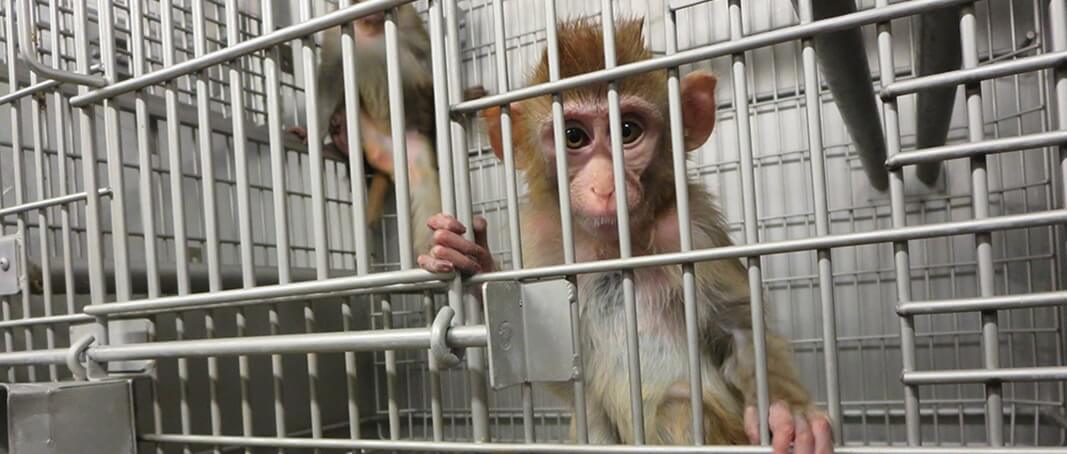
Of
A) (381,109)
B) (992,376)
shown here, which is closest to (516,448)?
(992,376)

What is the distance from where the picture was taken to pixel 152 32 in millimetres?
2094

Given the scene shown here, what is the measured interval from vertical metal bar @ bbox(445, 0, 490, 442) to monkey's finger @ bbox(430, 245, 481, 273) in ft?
0.11

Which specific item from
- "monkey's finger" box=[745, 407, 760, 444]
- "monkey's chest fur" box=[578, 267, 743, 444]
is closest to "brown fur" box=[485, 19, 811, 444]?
"monkey's chest fur" box=[578, 267, 743, 444]

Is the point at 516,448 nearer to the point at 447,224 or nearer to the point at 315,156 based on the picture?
the point at 447,224

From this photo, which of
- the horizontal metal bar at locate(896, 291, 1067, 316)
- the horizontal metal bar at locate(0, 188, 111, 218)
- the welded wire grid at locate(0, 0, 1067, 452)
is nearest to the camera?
the horizontal metal bar at locate(896, 291, 1067, 316)

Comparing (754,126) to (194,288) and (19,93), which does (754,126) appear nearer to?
(194,288)

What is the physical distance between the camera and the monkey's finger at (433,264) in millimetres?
947

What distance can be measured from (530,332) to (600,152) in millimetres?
616

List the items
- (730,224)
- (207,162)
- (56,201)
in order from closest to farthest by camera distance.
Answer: (207,162)
(56,201)
(730,224)

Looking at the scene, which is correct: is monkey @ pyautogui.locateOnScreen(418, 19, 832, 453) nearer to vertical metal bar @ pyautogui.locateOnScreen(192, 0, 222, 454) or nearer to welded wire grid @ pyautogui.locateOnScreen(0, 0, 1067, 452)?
welded wire grid @ pyautogui.locateOnScreen(0, 0, 1067, 452)

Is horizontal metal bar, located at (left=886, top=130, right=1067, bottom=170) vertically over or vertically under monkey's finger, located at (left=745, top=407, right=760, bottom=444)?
over

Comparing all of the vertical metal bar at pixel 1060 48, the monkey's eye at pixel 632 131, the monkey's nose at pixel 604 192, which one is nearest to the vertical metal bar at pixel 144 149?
the monkey's nose at pixel 604 192

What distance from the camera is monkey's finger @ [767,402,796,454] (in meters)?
0.81

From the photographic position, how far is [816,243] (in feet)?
2.47
